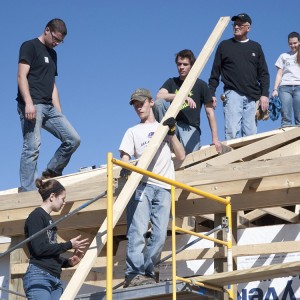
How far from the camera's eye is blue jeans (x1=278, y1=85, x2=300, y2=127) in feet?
35.9

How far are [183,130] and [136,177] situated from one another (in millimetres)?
2152

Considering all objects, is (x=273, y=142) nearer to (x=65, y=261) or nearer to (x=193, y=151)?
(x=193, y=151)

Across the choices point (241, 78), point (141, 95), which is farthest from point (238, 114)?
point (141, 95)

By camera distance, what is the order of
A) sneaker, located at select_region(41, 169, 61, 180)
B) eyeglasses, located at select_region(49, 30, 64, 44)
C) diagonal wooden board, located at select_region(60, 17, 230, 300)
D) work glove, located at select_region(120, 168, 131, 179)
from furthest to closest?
sneaker, located at select_region(41, 169, 61, 180) < eyeglasses, located at select_region(49, 30, 64, 44) < work glove, located at select_region(120, 168, 131, 179) < diagonal wooden board, located at select_region(60, 17, 230, 300)

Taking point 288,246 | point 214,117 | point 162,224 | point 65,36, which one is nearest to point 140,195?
point 162,224

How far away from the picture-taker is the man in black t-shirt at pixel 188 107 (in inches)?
356

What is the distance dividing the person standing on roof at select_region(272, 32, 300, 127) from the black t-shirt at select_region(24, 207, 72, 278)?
466 cm

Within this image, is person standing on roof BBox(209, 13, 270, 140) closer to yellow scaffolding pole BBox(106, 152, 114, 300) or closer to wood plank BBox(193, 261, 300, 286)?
wood plank BBox(193, 261, 300, 286)

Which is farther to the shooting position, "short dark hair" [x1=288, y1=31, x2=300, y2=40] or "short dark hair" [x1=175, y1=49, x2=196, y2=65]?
"short dark hair" [x1=288, y1=31, x2=300, y2=40]

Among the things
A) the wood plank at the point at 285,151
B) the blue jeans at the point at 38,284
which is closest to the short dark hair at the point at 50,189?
the blue jeans at the point at 38,284

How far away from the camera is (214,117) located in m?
9.14

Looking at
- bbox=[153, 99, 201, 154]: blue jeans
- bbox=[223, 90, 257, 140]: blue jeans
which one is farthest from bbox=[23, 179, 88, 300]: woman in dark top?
bbox=[223, 90, 257, 140]: blue jeans

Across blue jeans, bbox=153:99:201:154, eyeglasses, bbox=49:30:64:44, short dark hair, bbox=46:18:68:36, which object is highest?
Answer: short dark hair, bbox=46:18:68:36

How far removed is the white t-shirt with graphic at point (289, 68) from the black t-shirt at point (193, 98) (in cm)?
222
